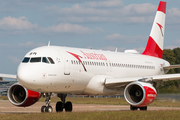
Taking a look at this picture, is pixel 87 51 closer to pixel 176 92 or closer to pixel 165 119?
pixel 165 119

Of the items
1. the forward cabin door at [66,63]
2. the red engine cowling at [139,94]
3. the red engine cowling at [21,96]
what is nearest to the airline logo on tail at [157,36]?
the red engine cowling at [139,94]

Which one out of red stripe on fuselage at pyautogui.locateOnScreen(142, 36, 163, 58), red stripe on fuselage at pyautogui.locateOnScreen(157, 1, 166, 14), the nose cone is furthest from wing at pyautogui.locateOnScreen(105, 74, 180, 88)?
red stripe on fuselage at pyautogui.locateOnScreen(157, 1, 166, 14)

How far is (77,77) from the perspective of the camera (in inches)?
826

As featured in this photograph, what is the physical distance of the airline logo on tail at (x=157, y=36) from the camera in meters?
32.6

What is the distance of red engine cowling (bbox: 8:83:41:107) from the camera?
21.8m

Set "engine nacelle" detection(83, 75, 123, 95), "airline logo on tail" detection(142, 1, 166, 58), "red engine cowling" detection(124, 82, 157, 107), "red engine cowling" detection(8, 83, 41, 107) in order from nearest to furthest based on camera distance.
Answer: "red engine cowling" detection(124, 82, 157, 107) → "red engine cowling" detection(8, 83, 41, 107) → "engine nacelle" detection(83, 75, 123, 95) → "airline logo on tail" detection(142, 1, 166, 58)

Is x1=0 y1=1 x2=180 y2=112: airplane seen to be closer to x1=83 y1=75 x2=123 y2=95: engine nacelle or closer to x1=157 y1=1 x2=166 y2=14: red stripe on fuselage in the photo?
x1=83 y1=75 x2=123 y2=95: engine nacelle

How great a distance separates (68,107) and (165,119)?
8353mm

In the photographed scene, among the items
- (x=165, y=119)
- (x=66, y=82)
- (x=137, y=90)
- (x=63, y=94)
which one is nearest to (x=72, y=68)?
(x=66, y=82)

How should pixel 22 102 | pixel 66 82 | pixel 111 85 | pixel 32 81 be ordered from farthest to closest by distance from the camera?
pixel 111 85 < pixel 22 102 < pixel 66 82 < pixel 32 81

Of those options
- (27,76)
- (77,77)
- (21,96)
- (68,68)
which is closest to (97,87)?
(77,77)

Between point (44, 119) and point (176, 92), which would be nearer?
point (44, 119)

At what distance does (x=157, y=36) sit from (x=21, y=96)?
52.9 ft

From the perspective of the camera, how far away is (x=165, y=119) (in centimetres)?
1606
